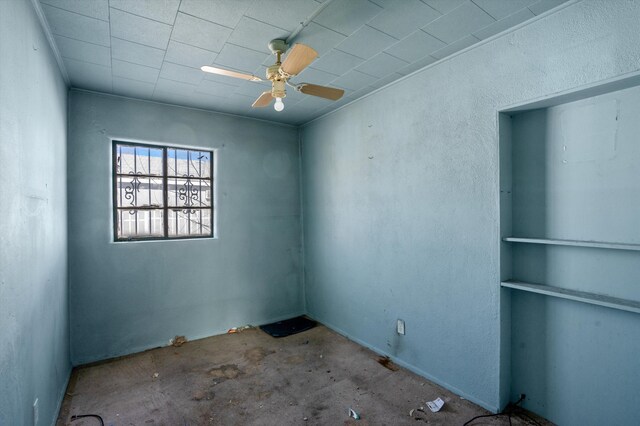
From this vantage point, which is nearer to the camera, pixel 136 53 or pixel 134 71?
pixel 136 53

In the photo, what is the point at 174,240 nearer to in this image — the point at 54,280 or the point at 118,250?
the point at 118,250

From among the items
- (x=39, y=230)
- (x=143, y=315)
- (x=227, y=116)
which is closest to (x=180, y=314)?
(x=143, y=315)

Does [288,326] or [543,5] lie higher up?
[543,5]

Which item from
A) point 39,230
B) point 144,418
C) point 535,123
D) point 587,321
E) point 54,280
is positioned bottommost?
point 144,418

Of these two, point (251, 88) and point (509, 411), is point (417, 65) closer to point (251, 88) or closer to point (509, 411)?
point (251, 88)

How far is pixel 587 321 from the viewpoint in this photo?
82.2 inches

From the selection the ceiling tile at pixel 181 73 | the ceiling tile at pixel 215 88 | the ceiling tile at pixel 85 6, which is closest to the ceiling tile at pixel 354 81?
the ceiling tile at pixel 215 88

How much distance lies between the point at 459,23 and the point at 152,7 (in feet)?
6.76

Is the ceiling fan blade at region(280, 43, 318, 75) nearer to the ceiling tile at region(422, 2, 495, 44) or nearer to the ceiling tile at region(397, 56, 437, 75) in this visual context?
the ceiling tile at region(422, 2, 495, 44)

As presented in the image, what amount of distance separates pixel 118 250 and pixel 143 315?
81 centimetres

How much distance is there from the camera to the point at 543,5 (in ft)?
6.48

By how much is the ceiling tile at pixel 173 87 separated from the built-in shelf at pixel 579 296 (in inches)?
136

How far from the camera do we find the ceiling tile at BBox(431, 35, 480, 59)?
7.77 feet

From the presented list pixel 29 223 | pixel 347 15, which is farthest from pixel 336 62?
pixel 29 223
